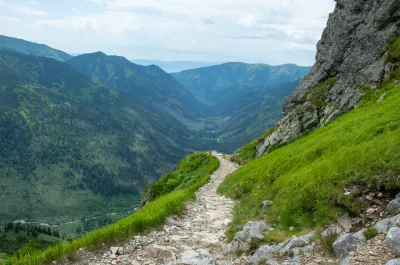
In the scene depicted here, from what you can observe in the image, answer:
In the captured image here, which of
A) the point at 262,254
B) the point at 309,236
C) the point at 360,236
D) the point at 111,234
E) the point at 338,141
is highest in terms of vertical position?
the point at 338,141

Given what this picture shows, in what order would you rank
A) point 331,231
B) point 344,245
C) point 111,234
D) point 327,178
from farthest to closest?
point 327,178
point 111,234
point 331,231
point 344,245

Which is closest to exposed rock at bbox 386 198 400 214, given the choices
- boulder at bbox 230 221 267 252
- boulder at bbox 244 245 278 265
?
boulder at bbox 244 245 278 265

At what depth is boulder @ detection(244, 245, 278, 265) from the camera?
37.3ft

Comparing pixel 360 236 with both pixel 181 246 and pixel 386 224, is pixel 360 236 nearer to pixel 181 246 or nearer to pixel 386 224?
pixel 386 224

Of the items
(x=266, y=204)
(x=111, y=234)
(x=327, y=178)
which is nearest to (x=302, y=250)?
(x=327, y=178)

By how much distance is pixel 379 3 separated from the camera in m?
42.9

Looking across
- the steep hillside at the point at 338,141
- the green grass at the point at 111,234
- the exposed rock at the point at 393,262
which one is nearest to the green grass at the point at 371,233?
the exposed rock at the point at 393,262

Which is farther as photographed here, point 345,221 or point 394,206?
point 345,221

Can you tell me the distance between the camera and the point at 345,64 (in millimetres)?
44688

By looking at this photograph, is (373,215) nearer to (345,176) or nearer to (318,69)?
(345,176)

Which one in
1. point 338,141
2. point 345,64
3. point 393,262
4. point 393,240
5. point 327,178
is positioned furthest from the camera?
point 345,64

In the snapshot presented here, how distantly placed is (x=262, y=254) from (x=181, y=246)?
14.9ft

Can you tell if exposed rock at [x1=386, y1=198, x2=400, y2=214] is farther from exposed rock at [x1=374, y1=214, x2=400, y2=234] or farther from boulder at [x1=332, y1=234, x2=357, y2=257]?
boulder at [x1=332, y1=234, x2=357, y2=257]

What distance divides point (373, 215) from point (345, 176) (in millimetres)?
3141
